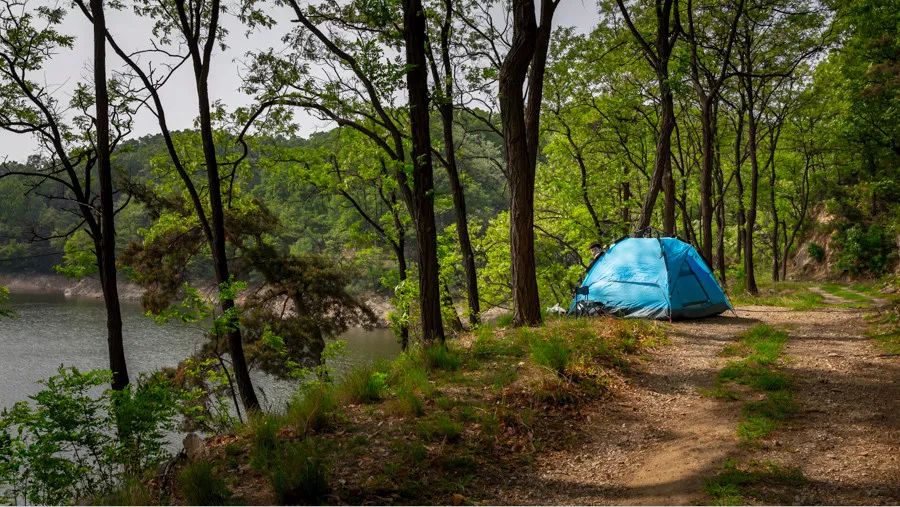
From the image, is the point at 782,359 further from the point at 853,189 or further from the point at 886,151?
the point at 853,189

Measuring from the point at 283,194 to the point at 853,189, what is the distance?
4512cm

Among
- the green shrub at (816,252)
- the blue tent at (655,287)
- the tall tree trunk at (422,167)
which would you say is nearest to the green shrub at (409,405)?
the tall tree trunk at (422,167)

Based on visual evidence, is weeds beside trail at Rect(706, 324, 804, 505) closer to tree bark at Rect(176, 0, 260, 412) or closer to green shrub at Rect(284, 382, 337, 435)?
green shrub at Rect(284, 382, 337, 435)

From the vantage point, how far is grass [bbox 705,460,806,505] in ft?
11.4

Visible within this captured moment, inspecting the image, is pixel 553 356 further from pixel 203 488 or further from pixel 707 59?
pixel 707 59

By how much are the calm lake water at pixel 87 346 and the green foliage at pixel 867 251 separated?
2034cm

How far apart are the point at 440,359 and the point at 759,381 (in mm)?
3436

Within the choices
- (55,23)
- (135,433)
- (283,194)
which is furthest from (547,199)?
(283,194)

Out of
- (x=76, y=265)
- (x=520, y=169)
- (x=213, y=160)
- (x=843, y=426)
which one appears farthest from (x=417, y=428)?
(x=76, y=265)

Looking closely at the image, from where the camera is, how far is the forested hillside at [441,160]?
827 centimetres

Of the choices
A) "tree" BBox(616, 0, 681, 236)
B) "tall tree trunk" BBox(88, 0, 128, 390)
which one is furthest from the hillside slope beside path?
"tall tree trunk" BBox(88, 0, 128, 390)

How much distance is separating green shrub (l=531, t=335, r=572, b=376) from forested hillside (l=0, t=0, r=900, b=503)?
30 millimetres

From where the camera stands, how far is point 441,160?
43.1 feet

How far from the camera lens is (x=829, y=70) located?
802 inches
